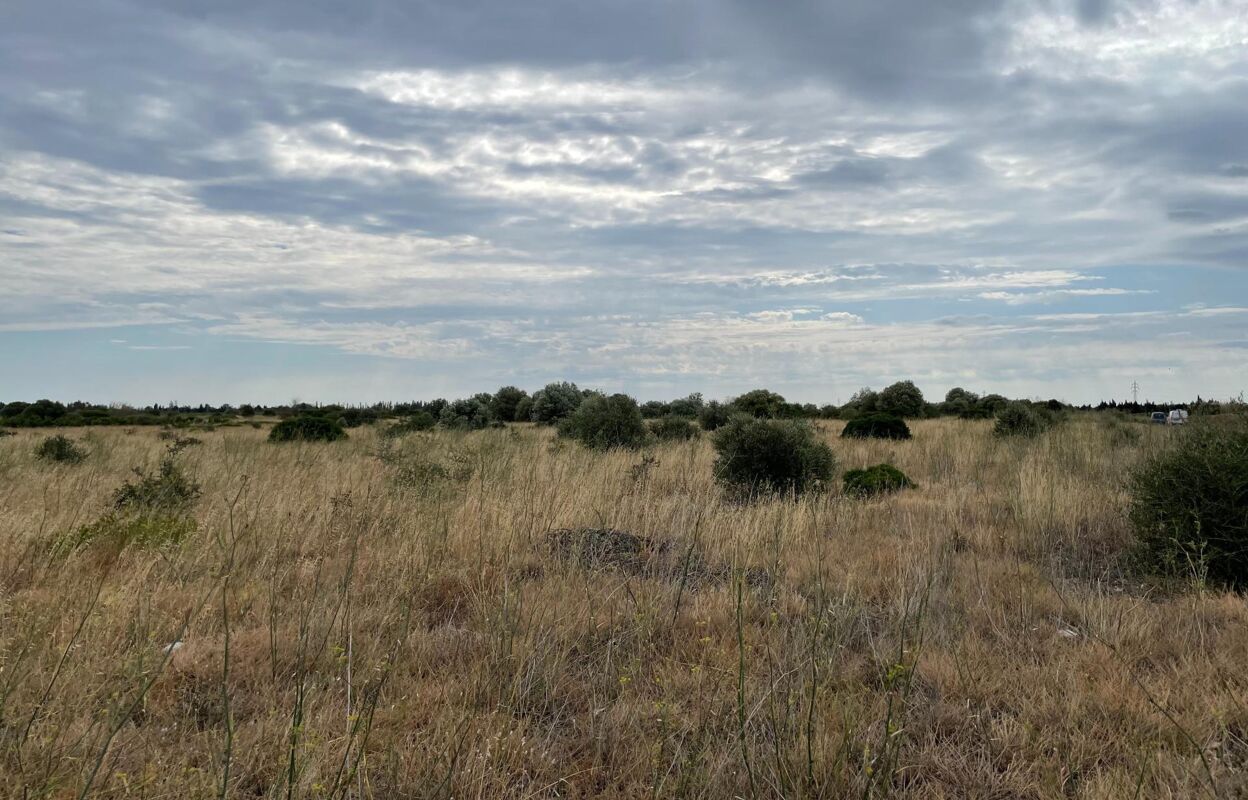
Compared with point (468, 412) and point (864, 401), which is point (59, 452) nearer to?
point (468, 412)

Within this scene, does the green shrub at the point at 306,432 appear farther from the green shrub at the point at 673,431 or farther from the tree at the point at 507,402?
the tree at the point at 507,402

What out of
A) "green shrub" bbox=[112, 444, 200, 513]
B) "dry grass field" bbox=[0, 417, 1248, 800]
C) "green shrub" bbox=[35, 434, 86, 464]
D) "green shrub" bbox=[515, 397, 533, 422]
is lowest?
"dry grass field" bbox=[0, 417, 1248, 800]

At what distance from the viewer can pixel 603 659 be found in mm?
4262

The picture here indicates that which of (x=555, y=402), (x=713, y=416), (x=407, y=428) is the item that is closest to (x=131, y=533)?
(x=407, y=428)

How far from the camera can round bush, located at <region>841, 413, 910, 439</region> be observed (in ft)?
61.6

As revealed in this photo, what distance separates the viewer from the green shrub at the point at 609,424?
17156 mm

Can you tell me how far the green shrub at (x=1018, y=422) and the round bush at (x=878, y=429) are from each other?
209 centimetres

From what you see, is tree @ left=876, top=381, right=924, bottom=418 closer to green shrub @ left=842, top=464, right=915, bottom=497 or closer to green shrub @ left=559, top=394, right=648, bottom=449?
green shrub @ left=559, top=394, right=648, bottom=449

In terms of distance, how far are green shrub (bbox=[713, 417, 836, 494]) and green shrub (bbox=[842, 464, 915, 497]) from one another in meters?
0.39

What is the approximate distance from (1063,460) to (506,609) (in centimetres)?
1117

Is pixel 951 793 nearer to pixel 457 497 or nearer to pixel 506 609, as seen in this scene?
pixel 506 609

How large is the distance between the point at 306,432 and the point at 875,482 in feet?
48.4

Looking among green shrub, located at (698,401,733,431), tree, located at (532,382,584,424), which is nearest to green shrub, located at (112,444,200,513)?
green shrub, located at (698,401,733,431)

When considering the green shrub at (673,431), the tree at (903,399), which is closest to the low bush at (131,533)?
the green shrub at (673,431)
